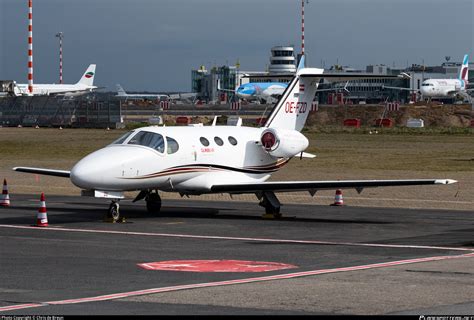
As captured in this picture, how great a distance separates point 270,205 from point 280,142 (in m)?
2.62

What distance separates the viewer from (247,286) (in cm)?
1525

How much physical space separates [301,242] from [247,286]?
666cm

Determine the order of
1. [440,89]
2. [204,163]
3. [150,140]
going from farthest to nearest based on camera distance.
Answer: [440,89] < [204,163] < [150,140]

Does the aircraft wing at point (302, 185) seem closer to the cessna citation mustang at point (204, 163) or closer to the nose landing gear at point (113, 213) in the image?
the cessna citation mustang at point (204, 163)

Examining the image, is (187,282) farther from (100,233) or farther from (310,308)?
(100,233)

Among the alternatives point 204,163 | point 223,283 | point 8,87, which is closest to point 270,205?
point 204,163

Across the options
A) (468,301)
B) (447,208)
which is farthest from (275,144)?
(468,301)

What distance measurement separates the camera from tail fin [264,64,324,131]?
32125mm

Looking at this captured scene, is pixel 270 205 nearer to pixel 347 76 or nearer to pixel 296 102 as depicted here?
pixel 347 76

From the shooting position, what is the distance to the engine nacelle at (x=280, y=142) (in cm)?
2966

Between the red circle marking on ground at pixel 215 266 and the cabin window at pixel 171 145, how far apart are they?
8.93 m

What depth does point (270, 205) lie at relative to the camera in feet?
91.0

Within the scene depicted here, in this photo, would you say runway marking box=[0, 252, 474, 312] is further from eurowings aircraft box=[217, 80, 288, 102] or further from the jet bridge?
eurowings aircraft box=[217, 80, 288, 102]

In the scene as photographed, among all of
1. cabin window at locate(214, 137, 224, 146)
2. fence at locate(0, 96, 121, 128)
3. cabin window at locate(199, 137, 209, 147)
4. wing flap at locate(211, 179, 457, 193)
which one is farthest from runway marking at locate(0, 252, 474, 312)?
fence at locate(0, 96, 121, 128)
